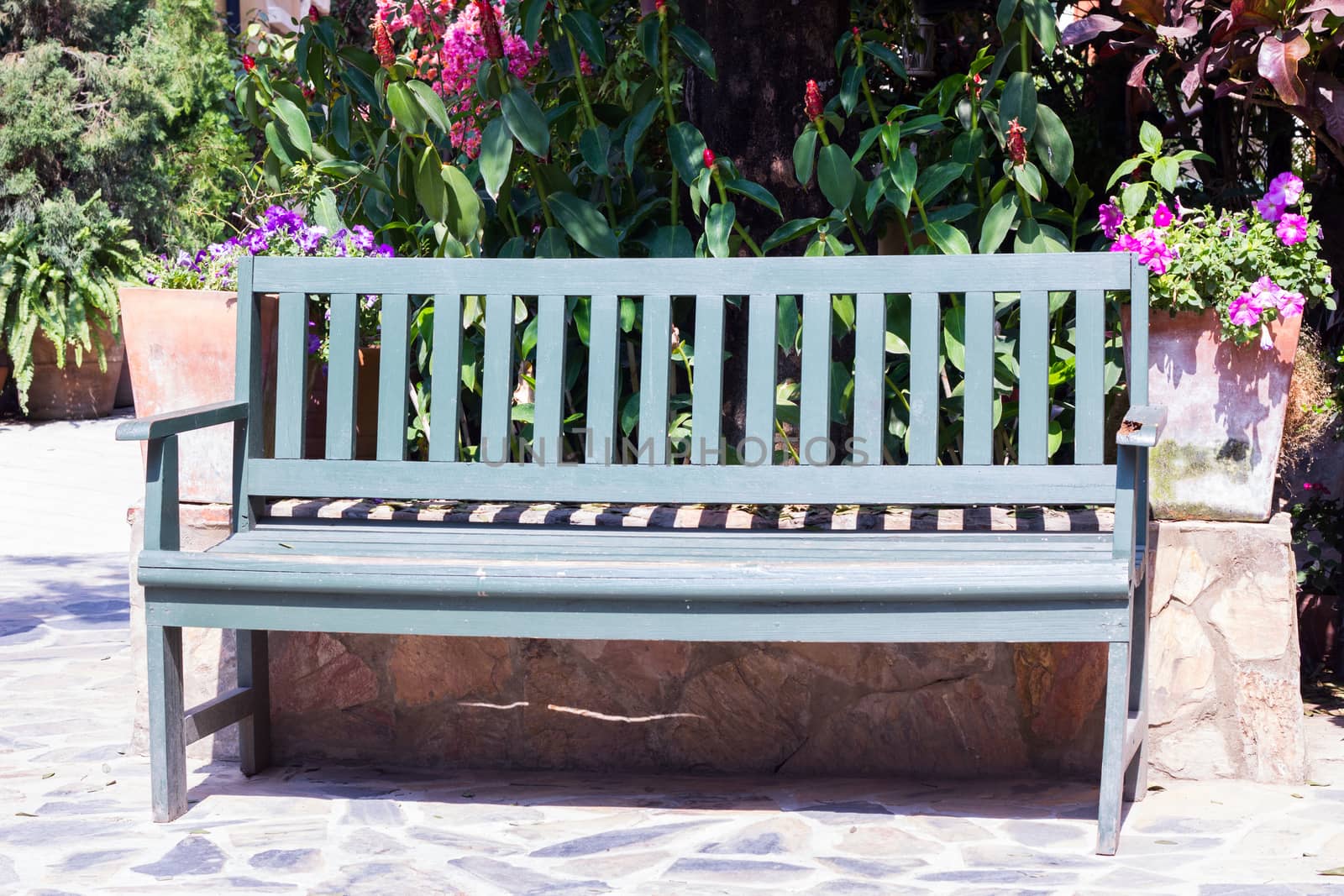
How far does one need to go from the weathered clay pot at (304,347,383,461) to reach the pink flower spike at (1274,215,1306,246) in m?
1.90

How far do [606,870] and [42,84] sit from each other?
8.32m

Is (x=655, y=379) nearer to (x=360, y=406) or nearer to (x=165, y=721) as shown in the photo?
(x=360, y=406)

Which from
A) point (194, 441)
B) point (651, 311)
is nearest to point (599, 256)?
point (651, 311)

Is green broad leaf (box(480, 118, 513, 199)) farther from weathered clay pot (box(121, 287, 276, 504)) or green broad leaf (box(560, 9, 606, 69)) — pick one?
weathered clay pot (box(121, 287, 276, 504))

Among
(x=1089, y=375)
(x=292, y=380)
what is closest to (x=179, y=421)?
(x=292, y=380)

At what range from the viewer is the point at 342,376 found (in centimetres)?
296

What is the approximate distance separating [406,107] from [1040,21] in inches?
53.3

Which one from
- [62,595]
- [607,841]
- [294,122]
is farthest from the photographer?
[62,595]

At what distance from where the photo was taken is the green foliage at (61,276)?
8477mm

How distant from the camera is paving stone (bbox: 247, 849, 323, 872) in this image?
8.14 feet

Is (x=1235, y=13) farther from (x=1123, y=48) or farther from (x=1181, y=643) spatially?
(x=1181, y=643)

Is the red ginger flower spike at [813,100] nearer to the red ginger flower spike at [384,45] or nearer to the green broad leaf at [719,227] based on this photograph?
the green broad leaf at [719,227]

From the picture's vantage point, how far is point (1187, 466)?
2.89m

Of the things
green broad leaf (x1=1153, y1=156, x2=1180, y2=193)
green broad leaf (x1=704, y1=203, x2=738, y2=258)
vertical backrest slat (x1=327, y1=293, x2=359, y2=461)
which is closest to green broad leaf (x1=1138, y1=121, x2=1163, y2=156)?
green broad leaf (x1=1153, y1=156, x2=1180, y2=193)
